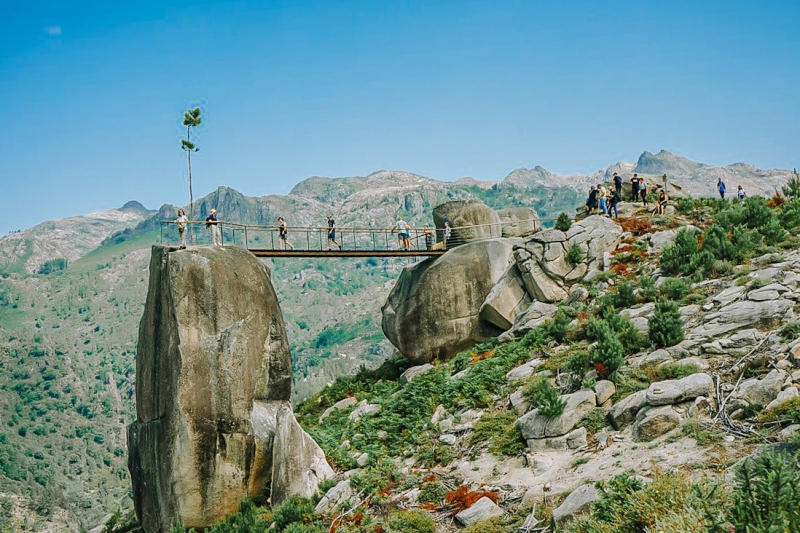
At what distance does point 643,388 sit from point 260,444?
12489mm

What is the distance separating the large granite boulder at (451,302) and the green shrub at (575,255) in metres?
3.21

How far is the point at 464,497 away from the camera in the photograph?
1767 cm

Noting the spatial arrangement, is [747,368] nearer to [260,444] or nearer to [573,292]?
[573,292]

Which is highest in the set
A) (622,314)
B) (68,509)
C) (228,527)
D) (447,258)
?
(447,258)

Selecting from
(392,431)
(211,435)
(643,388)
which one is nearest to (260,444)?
(211,435)

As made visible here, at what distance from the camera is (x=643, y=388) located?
19.0 meters

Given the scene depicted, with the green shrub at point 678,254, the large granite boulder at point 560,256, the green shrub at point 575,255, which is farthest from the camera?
the green shrub at point 575,255

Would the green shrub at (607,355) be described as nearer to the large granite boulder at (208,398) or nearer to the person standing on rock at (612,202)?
the large granite boulder at (208,398)

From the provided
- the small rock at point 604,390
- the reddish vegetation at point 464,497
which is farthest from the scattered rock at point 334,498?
the small rock at point 604,390

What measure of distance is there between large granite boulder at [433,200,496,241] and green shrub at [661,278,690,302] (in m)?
12.8

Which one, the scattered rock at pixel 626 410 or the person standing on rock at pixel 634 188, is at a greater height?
the person standing on rock at pixel 634 188

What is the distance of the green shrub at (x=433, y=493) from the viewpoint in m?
18.4

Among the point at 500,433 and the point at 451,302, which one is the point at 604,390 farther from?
the point at 451,302

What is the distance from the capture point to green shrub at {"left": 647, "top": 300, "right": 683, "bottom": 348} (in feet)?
67.6
